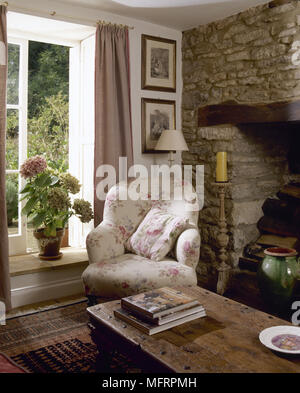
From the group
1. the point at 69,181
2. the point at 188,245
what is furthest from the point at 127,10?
the point at 188,245

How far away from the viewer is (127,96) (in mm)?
3564

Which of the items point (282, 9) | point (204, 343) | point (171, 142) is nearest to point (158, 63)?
point (171, 142)

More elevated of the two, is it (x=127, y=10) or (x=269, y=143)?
(x=127, y=10)

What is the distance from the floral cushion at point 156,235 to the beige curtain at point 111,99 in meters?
0.69

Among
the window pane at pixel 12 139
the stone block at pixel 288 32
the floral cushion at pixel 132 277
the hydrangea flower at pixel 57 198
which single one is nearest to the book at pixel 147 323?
the floral cushion at pixel 132 277

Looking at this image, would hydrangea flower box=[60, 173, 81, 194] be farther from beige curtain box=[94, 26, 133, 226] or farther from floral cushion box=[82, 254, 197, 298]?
floral cushion box=[82, 254, 197, 298]

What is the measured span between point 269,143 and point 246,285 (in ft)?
4.27

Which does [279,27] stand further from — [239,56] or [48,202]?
[48,202]

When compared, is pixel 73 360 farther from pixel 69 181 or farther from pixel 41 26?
pixel 41 26

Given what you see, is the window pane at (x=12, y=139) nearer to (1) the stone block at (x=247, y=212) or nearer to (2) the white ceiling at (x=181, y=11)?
(2) the white ceiling at (x=181, y=11)

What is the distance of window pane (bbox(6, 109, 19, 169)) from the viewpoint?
354 cm

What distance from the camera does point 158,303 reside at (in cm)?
179
